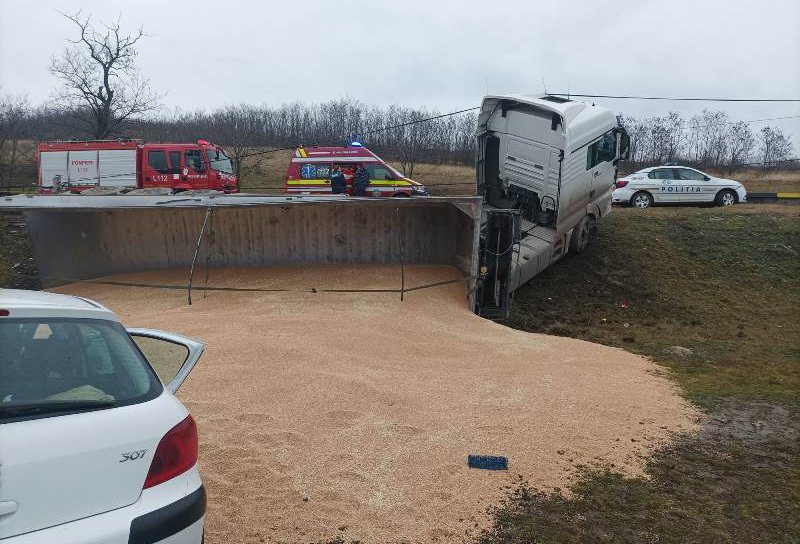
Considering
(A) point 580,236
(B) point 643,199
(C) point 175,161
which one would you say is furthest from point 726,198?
(C) point 175,161

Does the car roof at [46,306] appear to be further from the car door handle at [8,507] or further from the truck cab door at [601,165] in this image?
the truck cab door at [601,165]

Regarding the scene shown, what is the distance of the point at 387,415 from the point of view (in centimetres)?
582

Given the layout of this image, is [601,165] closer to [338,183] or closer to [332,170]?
[338,183]

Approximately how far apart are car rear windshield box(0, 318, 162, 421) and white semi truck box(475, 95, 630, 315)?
9.92 meters

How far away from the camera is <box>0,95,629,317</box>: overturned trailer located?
13.1 metres

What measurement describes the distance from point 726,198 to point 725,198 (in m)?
0.05

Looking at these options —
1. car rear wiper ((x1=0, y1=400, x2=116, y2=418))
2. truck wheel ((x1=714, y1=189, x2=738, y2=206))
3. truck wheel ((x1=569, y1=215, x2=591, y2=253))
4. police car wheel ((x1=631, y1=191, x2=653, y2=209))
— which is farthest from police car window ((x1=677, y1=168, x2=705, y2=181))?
car rear wiper ((x1=0, y1=400, x2=116, y2=418))

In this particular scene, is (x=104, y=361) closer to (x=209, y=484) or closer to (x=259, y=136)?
A: (x=209, y=484)

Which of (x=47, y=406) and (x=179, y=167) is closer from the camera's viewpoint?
(x=47, y=406)

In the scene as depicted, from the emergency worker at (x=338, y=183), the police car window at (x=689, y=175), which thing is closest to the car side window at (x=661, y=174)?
the police car window at (x=689, y=175)

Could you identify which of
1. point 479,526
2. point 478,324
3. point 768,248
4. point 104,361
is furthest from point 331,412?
point 768,248

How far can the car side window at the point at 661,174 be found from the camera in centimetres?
2153

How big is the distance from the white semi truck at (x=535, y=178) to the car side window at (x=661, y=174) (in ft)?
22.2

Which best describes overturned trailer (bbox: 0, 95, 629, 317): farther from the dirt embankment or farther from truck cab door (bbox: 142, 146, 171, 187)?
truck cab door (bbox: 142, 146, 171, 187)
